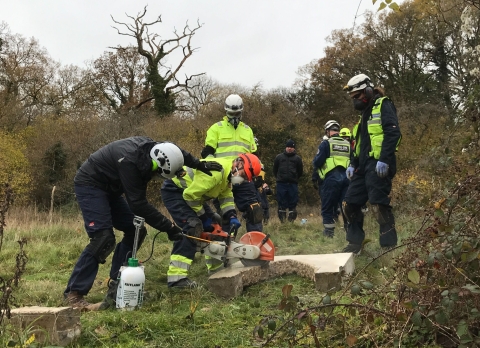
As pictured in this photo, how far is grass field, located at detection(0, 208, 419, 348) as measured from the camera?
10.1ft

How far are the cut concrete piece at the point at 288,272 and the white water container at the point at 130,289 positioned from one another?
709 mm

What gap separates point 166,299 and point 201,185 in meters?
1.15

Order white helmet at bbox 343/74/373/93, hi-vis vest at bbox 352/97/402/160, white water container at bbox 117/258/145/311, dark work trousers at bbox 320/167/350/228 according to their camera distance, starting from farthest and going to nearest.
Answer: dark work trousers at bbox 320/167/350/228
white helmet at bbox 343/74/373/93
hi-vis vest at bbox 352/97/402/160
white water container at bbox 117/258/145/311

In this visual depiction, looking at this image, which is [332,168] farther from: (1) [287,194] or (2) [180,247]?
(2) [180,247]

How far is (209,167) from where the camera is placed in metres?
4.64

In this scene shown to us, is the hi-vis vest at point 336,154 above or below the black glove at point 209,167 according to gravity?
above

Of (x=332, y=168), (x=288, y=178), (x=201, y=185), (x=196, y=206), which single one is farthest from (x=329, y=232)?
(x=201, y=185)

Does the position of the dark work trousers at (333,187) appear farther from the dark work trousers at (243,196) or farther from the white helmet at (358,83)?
the white helmet at (358,83)

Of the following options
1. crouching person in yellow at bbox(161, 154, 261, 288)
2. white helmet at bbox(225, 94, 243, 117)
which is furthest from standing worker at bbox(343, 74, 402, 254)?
white helmet at bbox(225, 94, 243, 117)

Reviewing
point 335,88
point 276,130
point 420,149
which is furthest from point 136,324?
point 335,88

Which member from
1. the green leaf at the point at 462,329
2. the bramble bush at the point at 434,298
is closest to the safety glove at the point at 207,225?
the bramble bush at the point at 434,298

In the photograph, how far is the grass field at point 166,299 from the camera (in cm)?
306

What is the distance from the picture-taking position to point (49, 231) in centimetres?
853

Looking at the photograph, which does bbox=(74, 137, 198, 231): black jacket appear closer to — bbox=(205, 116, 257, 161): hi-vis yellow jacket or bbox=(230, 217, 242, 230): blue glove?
bbox=(230, 217, 242, 230): blue glove
